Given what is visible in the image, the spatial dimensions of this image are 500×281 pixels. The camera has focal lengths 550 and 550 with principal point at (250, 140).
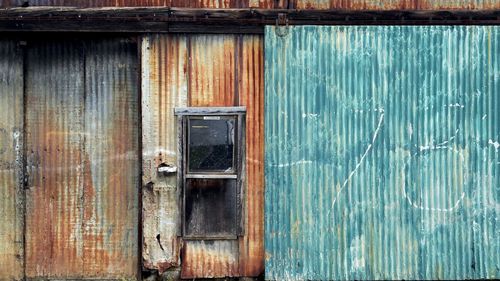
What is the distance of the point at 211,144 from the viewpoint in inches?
276

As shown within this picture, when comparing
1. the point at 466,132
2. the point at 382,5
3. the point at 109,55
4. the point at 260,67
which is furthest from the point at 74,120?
the point at 466,132

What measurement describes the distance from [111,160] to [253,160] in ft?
6.17

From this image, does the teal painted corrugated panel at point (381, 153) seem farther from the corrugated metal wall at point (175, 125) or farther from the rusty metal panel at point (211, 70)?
the rusty metal panel at point (211, 70)

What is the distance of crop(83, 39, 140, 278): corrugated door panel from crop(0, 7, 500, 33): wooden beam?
396 mm

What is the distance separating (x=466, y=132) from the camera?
690 centimetres

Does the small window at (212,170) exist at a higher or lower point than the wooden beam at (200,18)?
lower

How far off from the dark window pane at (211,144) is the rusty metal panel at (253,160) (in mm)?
243

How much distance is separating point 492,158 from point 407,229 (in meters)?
1.40

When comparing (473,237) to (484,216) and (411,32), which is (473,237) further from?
(411,32)

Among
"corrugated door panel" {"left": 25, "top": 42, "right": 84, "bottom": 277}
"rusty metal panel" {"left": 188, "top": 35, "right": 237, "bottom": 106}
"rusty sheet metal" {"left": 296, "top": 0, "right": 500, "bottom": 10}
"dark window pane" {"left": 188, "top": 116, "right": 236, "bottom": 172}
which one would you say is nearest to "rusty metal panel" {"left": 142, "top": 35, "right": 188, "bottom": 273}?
"rusty metal panel" {"left": 188, "top": 35, "right": 237, "bottom": 106}

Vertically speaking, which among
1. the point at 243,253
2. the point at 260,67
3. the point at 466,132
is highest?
the point at 260,67

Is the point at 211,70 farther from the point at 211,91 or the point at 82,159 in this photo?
the point at 82,159

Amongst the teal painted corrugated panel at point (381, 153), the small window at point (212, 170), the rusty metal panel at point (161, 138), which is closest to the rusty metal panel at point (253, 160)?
the small window at point (212, 170)

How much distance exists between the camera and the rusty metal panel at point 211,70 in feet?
23.0
